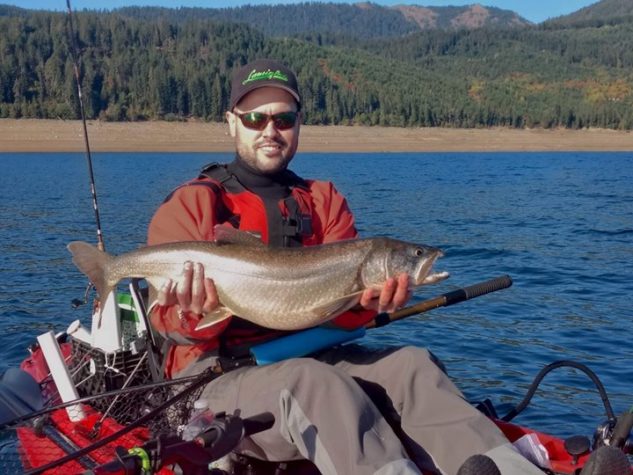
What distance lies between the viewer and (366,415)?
13.6ft

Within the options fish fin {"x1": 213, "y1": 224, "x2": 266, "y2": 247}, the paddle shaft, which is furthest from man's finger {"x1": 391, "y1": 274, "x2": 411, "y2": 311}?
the paddle shaft

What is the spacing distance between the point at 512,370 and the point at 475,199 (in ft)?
69.9

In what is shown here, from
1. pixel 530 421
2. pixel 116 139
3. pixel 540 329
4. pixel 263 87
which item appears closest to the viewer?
pixel 263 87

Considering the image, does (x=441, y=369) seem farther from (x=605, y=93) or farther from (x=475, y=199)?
(x=605, y=93)

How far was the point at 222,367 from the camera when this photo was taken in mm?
4668

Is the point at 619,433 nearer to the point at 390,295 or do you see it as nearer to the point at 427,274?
the point at 427,274

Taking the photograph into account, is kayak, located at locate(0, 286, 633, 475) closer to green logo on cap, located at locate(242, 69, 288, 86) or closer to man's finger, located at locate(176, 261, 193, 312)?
man's finger, located at locate(176, 261, 193, 312)

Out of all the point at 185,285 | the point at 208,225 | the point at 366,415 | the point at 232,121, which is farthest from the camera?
the point at 232,121

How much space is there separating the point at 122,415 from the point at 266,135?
6.43ft

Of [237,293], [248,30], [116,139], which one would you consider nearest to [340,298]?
[237,293]

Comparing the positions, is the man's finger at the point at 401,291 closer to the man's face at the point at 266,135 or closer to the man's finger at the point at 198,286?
the man's finger at the point at 198,286

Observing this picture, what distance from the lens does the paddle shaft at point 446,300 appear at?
222 inches

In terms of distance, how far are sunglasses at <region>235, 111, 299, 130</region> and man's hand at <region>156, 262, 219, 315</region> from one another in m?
1.11

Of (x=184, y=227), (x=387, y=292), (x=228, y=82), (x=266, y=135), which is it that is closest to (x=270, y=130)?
(x=266, y=135)
